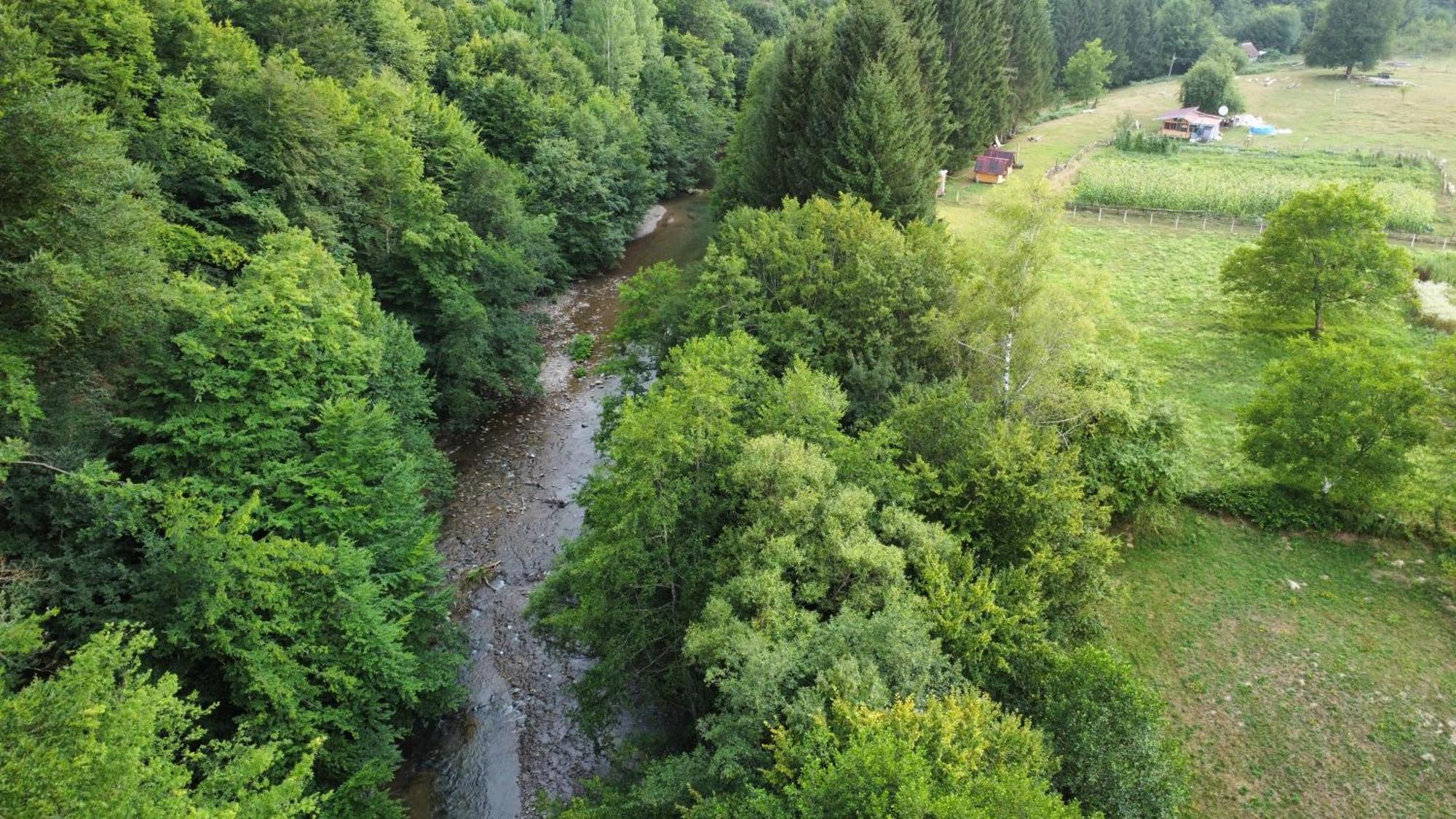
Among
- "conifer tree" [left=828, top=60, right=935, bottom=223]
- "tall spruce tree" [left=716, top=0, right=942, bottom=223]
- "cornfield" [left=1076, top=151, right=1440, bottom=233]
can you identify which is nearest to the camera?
"conifer tree" [left=828, top=60, right=935, bottom=223]

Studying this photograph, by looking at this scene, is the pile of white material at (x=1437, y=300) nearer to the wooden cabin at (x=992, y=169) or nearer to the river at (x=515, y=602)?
the wooden cabin at (x=992, y=169)

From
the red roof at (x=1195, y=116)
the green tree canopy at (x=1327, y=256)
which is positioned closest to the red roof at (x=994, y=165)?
the green tree canopy at (x=1327, y=256)

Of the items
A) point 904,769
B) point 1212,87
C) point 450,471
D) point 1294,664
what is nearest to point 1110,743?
point 904,769

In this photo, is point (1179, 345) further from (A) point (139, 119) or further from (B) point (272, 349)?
(A) point (139, 119)

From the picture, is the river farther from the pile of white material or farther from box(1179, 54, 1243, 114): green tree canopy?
box(1179, 54, 1243, 114): green tree canopy

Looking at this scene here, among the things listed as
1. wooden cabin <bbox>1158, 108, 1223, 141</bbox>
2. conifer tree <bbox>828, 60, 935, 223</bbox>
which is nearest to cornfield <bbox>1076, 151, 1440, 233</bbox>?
wooden cabin <bbox>1158, 108, 1223, 141</bbox>

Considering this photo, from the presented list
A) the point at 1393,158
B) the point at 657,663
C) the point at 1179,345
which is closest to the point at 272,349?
the point at 657,663
